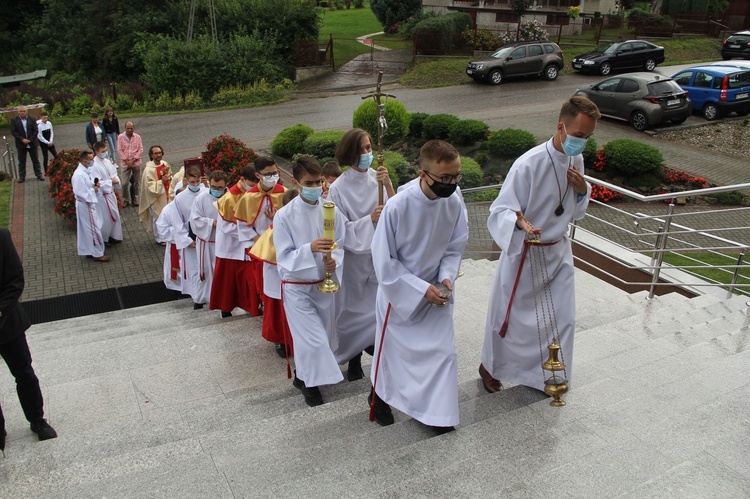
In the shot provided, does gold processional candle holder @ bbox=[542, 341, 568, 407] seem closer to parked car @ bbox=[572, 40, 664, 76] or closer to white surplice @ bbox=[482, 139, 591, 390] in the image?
white surplice @ bbox=[482, 139, 591, 390]

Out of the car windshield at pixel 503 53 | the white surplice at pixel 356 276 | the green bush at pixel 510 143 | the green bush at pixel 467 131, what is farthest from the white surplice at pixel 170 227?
the car windshield at pixel 503 53

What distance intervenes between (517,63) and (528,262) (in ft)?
75.1

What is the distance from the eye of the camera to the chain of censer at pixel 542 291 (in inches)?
203

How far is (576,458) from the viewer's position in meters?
3.93

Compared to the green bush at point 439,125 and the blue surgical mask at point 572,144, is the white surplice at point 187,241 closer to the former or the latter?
the blue surgical mask at point 572,144

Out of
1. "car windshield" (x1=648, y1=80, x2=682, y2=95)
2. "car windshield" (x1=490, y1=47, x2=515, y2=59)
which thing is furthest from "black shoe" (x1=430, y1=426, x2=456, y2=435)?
"car windshield" (x1=490, y1=47, x2=515, y2=59)

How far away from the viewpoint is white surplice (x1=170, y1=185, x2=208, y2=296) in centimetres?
859

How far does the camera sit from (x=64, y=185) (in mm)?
12930

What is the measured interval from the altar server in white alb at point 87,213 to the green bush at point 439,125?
868 cm

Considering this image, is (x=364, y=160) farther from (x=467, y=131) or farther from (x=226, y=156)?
(x=467, y=131)

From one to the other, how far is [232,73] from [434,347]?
2451 cm

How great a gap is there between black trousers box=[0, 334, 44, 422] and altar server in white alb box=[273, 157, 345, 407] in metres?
1.92

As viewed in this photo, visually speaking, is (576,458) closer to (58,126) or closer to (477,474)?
(477,474)

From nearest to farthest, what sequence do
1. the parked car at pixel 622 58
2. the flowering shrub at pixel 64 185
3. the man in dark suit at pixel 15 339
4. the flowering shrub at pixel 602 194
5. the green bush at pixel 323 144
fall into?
1. the man in dark suit at pixel 15 339
2. the flowering shrub at pixel 64 185
3. the flowering shrub at pixel 602 194
4. the green bush at pixel 323 144
5. the parked car at pixel 622 58
